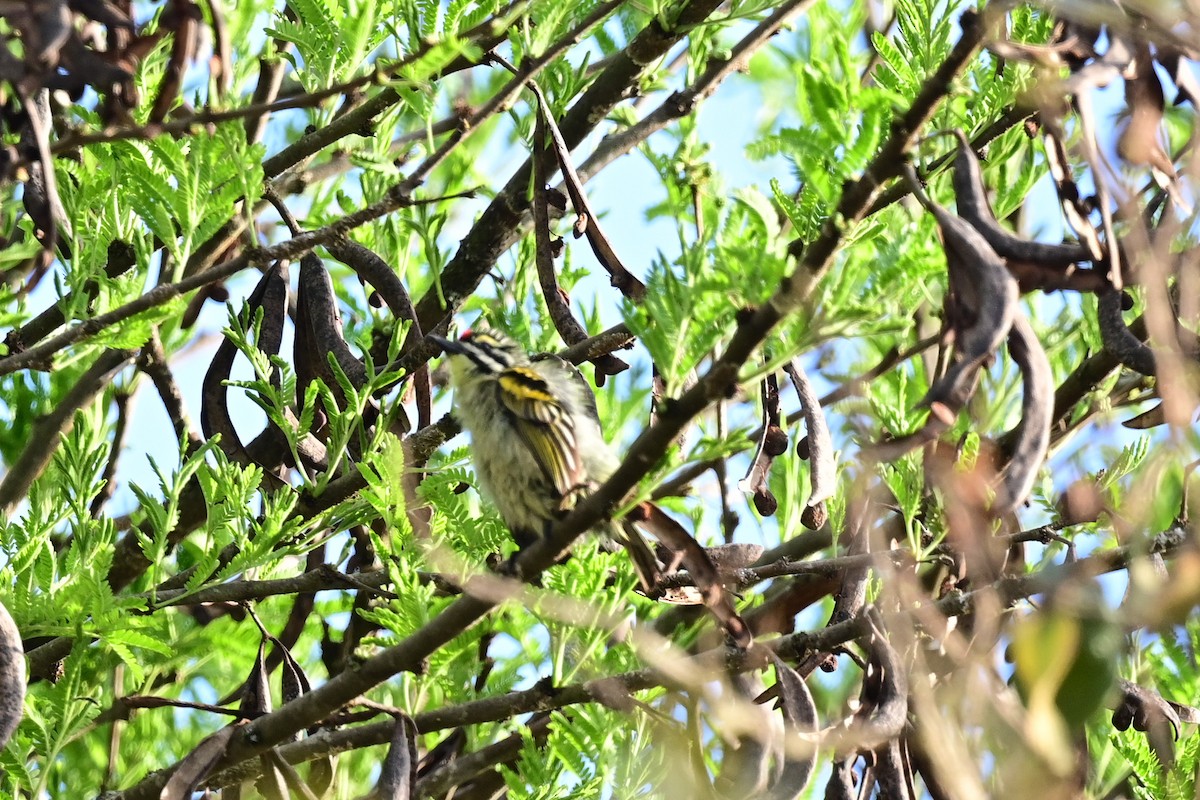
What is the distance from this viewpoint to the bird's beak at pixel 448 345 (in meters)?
3.76

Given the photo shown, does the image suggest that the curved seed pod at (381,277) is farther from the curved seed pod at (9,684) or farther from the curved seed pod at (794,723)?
the curved seed pod at (794,723)

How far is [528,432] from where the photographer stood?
362cm

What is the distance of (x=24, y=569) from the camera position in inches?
137

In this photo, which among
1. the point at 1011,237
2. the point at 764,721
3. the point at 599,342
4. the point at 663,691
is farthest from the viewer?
the point at 599,342

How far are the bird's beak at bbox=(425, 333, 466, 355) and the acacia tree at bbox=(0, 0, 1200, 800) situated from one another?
9 centimetres

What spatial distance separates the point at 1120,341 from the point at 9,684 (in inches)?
88.9

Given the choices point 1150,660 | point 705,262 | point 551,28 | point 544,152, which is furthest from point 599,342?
point 1150,660

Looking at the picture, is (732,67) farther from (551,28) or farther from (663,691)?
(663,691)

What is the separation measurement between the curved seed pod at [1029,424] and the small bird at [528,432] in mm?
1496

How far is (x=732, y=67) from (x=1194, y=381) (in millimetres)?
1924

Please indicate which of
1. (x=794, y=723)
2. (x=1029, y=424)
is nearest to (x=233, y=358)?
(x=794, y=723)

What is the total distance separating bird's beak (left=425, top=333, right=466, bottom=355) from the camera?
3.76 m

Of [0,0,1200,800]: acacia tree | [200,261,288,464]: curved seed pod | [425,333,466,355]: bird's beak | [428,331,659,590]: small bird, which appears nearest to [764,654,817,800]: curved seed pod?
[0,0,1200,800]: acacia tree

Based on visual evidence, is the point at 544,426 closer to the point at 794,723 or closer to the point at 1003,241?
the point at 794,723
